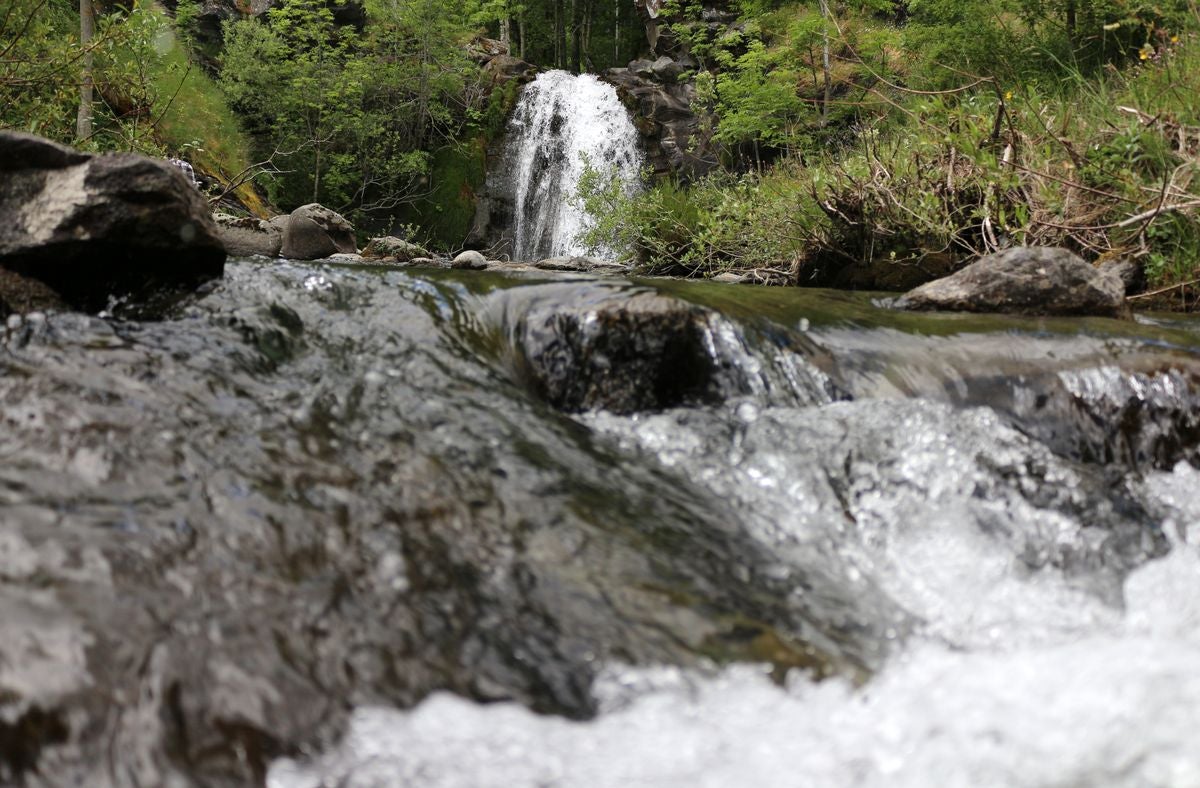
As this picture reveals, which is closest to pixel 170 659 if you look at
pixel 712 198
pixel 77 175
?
pixel 77 175

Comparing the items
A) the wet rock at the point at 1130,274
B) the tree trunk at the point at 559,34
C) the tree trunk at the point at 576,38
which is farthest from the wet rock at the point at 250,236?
the tree trunk at the point at 576,38

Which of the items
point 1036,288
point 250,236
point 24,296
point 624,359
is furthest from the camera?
point 250,236

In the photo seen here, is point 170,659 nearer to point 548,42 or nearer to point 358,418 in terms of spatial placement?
point 358,418

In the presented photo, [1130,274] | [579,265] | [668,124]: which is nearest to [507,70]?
[668,124]

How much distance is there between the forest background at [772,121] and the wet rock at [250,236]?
1099 millimetres

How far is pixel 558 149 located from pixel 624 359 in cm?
1388

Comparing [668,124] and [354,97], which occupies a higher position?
[354,97]

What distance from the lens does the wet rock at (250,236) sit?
920cm

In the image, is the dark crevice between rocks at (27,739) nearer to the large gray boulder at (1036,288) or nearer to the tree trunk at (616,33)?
the large gray boulder at (1036,288)

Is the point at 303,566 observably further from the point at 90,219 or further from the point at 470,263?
the point at 470,263

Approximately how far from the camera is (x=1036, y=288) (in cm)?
433

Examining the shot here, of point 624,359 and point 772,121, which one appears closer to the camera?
point 624,359

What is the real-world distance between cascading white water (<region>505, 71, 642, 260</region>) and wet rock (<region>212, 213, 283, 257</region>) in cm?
604

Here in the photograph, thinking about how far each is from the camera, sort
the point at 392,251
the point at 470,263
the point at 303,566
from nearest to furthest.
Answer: the point at 303,566 < the point at 470,263 < the point at 392,251
